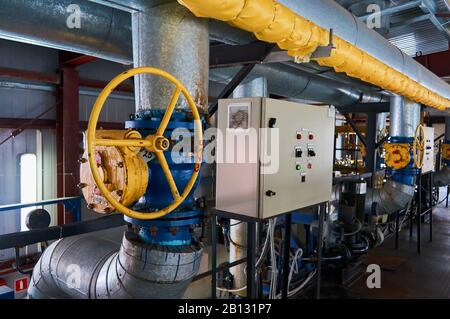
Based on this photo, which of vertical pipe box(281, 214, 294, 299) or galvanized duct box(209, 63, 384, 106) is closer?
vertical pipe box(281, 214, 294, 299)

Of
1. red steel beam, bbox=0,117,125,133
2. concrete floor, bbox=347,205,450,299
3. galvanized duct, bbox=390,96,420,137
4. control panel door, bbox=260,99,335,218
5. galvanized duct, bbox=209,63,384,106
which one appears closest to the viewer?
control panel door, bbox=260,99,335,218

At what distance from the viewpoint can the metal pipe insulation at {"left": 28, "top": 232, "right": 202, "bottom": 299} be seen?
156cm

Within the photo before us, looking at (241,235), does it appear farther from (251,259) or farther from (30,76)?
(30,76)

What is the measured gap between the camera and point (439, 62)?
4.93 metres

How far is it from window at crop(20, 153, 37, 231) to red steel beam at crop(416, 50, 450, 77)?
578cm

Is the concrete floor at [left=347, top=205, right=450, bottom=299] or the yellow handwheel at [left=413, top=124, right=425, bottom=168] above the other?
the yellow handwheel at [left=413, top=124, right=425, bottom=168]

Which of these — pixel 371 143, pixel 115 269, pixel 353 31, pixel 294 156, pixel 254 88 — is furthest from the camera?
pixel 371 143

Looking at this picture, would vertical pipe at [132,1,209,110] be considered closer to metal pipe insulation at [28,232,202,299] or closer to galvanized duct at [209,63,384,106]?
metal pipe insulation at [28,232,202,299]

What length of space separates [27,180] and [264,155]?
4738 mm

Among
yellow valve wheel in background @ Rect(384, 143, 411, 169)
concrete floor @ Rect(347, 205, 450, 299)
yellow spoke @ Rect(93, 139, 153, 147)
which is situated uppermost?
yellow spoke @ Rect(93, 139, 153, 147)

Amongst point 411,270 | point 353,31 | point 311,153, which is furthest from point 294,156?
point 411,270

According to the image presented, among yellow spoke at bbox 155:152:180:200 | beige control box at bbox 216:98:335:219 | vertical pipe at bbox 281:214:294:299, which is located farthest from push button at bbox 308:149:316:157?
yellow spoke at bbox 155:152:180:200
